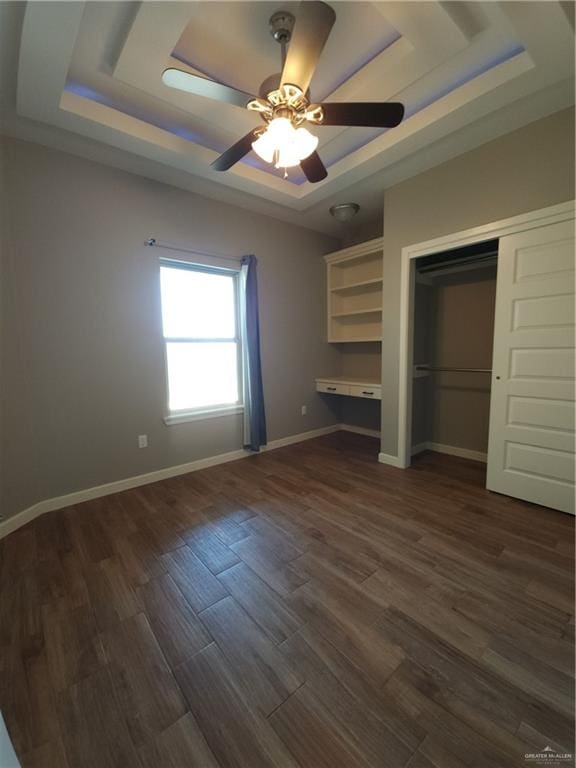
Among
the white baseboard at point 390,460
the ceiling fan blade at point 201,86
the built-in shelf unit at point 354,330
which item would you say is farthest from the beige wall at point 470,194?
the ceiling fan blade at point 201,86

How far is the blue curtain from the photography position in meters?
3.33

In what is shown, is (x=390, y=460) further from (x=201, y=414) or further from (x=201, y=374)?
(x=201, y=374)

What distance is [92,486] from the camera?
8.39ft

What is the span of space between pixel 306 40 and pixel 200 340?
235 centimetres

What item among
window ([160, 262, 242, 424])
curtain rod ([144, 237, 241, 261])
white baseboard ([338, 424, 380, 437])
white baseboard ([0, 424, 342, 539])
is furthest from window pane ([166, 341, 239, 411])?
white baseboard ([338, 424, 380, 437])

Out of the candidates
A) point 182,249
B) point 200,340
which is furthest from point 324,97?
point 200,340

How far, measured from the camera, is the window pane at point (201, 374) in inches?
119

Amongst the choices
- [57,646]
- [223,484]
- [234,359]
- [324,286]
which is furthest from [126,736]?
[324,286]

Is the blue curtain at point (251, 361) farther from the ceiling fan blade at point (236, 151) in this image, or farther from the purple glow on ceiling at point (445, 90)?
the purple glow on ceiling at point (445, 90)

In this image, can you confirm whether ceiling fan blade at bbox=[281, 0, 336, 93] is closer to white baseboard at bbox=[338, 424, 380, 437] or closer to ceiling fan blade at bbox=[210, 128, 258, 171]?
ceiling fan blade at bbox=[210, 128, 258, 171]

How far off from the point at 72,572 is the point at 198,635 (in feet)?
3.02

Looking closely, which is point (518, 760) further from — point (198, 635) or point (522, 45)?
point (522, 45)

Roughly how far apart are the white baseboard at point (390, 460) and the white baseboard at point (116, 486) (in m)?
1.23

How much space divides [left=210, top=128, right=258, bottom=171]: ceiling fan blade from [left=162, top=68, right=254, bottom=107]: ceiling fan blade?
0.15 meters
